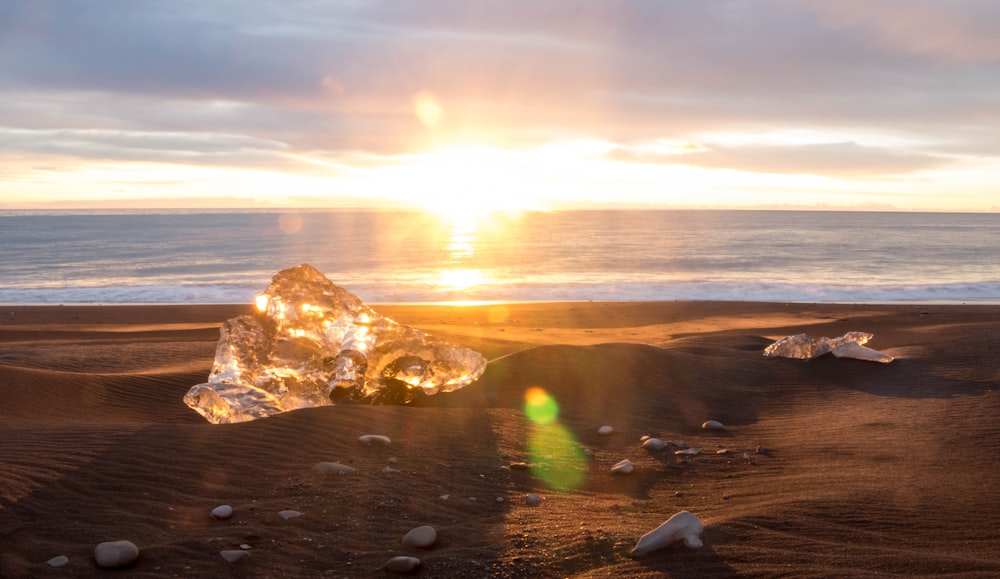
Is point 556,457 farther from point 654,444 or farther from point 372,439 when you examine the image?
point 372,439

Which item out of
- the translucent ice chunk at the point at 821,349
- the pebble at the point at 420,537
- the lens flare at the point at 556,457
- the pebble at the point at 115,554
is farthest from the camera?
the translucent ice chunk at the point at 821,349

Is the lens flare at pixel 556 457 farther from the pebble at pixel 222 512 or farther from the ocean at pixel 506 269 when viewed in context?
the ocean at pixel 506 269

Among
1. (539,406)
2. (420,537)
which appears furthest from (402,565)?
(539,406)

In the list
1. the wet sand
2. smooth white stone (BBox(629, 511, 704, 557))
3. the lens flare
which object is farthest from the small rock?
smooth white stone (BBox(629, 511, 704, 557))

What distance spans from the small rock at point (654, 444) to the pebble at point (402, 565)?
3.32m

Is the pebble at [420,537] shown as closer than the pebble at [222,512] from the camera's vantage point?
Yes

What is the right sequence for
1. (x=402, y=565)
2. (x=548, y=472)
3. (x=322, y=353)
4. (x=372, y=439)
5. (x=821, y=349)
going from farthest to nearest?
(x=821, y=349), (x=322, y=353), (x=372, y=439), (x=548, y=472), (x=402, y=565)

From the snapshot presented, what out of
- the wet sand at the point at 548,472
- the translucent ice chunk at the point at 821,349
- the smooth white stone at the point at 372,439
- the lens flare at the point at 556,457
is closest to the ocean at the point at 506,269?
the translucent ice chunk at the point at 821,349

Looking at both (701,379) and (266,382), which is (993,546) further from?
(266,382)

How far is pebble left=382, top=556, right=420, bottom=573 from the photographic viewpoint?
3689mm

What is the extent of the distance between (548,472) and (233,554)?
8.53 ft

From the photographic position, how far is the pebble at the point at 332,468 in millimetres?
5258

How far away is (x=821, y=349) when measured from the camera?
10.3m

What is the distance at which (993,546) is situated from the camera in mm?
4062
